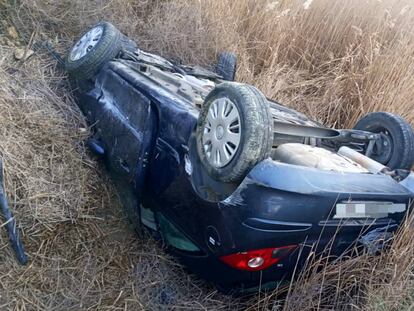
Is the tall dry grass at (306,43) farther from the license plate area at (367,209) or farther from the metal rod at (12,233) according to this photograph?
the metal rod at (12,233)

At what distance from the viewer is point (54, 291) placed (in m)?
2.64

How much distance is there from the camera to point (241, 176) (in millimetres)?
2281

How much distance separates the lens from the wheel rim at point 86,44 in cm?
380

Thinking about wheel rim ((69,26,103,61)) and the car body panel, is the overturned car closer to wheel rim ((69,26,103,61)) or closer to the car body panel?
the car body panel

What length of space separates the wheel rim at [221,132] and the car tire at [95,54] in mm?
1411

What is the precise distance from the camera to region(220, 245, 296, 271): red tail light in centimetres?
226

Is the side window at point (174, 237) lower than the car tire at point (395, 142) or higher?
lower

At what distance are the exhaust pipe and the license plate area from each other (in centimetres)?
25

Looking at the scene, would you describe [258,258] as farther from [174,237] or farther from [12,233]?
[12,233]

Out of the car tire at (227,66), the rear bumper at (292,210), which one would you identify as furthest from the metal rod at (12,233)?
the car tire at (227,66)

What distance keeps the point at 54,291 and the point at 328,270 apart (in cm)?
138

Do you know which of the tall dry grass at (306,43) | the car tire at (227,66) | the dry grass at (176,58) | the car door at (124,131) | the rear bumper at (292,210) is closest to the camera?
the rear bumper at (292,210)

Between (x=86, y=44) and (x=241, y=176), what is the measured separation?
2133mm

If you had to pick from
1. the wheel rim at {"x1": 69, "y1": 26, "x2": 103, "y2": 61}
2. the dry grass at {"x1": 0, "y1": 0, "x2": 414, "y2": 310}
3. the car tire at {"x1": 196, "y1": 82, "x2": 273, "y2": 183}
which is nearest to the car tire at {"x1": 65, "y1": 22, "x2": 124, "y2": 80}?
the wheel rim at {"x1": 69, "y1": 26, "x2": 103, "y2": 61}
